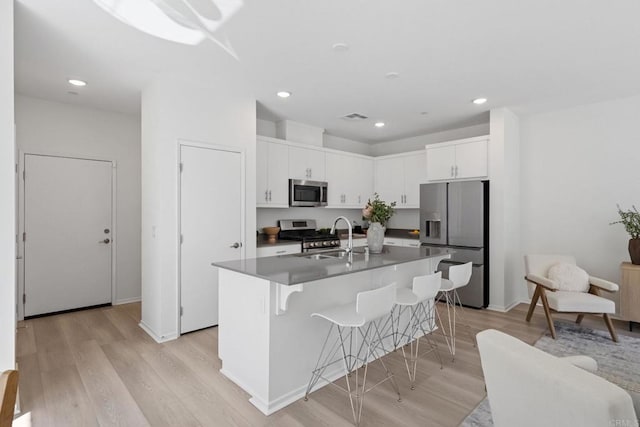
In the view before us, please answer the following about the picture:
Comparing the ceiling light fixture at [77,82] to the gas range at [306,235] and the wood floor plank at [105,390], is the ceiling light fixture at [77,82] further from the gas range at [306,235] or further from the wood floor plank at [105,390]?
the gas range at [306,235]

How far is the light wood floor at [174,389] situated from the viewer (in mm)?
2119

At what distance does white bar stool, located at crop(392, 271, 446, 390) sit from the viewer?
263cm

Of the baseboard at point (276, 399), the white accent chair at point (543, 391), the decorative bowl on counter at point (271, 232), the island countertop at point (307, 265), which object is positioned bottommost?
the baseboard at point (276, 399)

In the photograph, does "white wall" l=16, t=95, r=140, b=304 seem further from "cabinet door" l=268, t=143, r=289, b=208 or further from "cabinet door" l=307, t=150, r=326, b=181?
"cabinet door" l=307, t=150, r=326, b=181

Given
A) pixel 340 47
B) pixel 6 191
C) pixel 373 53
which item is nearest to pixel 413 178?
pixel 373 53

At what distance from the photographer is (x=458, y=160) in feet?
16.0

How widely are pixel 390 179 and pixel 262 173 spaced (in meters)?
2.49

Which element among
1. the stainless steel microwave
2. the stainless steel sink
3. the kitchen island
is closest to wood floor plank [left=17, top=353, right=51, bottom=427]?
the kitchen island

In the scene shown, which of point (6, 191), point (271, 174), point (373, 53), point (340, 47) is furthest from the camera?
point (271, 174)

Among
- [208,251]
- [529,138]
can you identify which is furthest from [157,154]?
[529,138]

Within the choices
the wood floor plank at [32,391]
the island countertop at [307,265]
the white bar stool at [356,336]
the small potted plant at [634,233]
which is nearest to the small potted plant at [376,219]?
the island countertop at [307,265]

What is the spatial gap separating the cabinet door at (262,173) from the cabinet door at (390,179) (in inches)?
93.9

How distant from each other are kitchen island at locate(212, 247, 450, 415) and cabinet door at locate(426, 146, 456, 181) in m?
2.67

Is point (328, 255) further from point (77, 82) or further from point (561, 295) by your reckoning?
point (77, 82)
